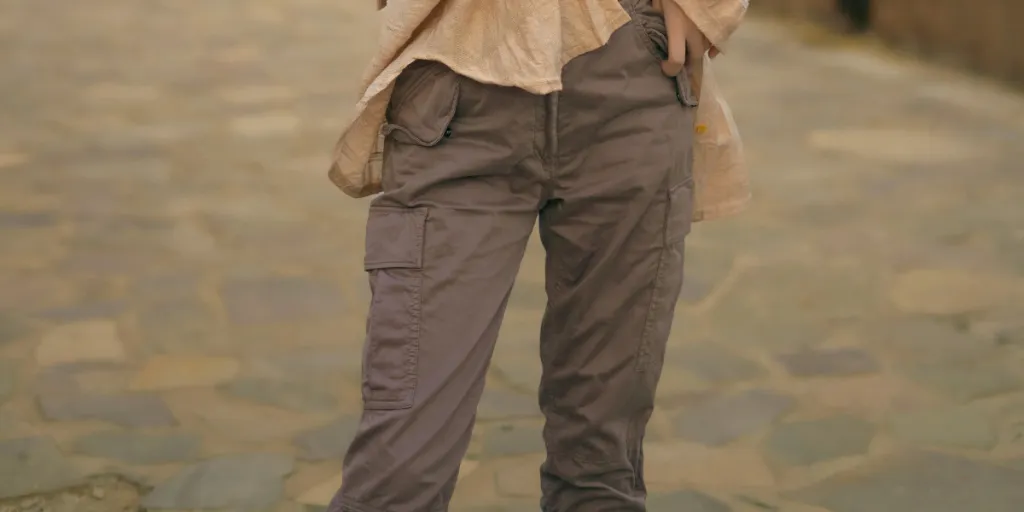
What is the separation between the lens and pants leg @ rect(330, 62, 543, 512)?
4.77 feet

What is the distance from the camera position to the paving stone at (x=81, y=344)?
2916mm

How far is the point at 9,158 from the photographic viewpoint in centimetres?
438

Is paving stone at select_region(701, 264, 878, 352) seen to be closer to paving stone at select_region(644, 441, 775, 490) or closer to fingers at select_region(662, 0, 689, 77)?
paving stone at select_region(644, 441, 775, 490)

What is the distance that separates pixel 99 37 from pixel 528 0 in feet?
17.6

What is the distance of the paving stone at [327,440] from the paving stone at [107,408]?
277 millimetres

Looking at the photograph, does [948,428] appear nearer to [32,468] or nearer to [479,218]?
[479,218]

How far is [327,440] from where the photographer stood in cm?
255

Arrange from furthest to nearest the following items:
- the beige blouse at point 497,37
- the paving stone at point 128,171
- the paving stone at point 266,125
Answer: the paving stone at point 266,125
the paving stone at point 128,171
the beige blouse at point 497,37

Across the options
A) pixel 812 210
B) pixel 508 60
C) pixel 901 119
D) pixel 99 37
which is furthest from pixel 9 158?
pixel 508 60

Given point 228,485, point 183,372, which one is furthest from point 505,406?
point 183,372

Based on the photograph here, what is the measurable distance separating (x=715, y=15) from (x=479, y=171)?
0.34m

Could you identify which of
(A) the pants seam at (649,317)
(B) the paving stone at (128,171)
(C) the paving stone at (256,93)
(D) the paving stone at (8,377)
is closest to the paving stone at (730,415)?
(A) the pants seam at (649,317)

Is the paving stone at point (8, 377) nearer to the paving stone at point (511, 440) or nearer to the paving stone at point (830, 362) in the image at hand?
the paving stone at point (511, 440)

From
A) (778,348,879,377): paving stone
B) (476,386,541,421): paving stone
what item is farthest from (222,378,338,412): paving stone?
(778,348,879,377): paving stone
